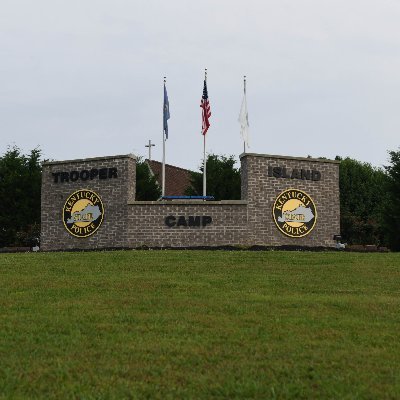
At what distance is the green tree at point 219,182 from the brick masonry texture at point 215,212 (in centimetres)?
1156

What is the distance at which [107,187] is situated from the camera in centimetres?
2731

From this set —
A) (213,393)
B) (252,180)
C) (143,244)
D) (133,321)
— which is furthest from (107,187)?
(213,393)

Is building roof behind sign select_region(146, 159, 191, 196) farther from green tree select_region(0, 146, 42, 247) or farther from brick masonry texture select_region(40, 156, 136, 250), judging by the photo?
brick masonry texture select_region(40, 156, 136, 250)

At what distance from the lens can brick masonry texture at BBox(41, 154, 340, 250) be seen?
86.2 feet

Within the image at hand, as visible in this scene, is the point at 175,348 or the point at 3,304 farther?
the point at 3,304

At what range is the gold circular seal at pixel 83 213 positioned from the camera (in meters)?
27.3

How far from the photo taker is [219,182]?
39.2 m

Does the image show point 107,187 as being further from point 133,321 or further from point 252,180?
point 133,321

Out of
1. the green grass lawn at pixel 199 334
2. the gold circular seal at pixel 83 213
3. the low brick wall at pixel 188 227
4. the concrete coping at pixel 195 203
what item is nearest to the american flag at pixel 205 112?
the concrete coping at pixel 195 203

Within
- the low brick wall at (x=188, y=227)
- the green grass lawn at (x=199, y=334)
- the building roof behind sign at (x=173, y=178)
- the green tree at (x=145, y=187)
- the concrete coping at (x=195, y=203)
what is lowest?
the green grass lawn at (x=199, y=334)

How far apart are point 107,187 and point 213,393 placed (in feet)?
68.5

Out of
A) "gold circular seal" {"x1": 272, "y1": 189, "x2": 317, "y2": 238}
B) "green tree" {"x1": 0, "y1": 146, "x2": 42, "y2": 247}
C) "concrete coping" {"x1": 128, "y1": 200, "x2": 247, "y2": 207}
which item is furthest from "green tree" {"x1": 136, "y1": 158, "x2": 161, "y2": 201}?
"gold circular seal" {"x1": 272, "y1": 189, "x2": 317, "y2": 238}

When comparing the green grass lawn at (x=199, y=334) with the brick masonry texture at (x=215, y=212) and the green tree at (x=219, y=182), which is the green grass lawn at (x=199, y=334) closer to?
the brick masonry texture at (x=215, y=212)

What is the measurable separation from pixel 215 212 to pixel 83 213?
18.8ft
